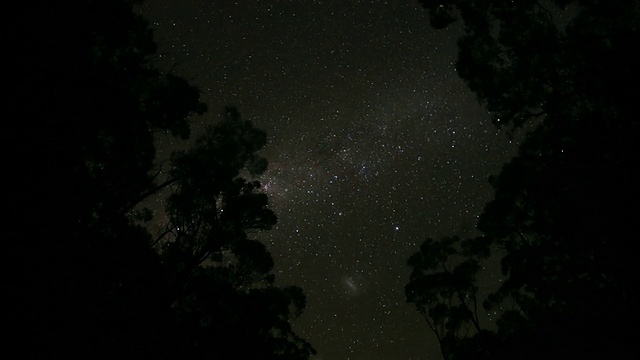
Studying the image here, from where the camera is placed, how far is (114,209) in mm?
9273

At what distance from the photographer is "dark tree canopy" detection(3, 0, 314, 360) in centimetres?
573

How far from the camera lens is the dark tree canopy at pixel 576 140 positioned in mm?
8422

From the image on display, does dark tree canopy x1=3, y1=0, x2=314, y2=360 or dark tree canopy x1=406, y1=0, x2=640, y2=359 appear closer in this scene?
dark tree canopy x1=3, y1=0, x2=314, y2=360

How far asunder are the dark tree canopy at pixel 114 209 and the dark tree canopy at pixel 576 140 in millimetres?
5672

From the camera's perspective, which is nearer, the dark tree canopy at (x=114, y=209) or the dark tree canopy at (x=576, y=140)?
the dark tree canopy at (x=114, y=209)

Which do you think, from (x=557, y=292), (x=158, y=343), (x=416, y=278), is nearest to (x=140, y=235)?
(x=158, y=343)

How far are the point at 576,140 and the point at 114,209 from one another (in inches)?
346

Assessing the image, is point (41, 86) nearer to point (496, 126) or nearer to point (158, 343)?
point (158, 343)

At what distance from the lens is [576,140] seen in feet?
31.1

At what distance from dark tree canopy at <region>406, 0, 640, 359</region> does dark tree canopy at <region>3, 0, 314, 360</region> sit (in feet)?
18.6

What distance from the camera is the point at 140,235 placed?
35.6 feet

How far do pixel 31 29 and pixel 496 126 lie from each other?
8372 mm

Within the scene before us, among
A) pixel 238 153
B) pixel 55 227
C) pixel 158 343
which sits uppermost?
pixel 238 153

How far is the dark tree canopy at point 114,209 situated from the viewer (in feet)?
18.8
